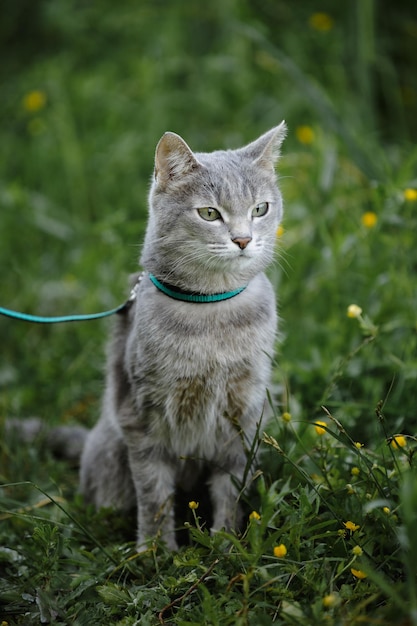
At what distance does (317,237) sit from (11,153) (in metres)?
2.56

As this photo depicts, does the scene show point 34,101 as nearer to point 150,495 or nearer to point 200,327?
point 200,327

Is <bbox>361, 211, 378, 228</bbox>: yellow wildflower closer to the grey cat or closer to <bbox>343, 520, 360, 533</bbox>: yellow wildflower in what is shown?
the grey cat

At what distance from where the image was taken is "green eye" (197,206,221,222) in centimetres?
207

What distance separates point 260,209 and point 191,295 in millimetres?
354

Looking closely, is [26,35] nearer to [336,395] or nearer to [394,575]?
[336,395]

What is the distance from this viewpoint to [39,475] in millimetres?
2637

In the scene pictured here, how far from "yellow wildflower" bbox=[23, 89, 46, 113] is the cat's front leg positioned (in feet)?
10.4

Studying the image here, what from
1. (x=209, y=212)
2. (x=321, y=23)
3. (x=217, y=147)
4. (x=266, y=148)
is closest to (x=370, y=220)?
(x=266, y=148)

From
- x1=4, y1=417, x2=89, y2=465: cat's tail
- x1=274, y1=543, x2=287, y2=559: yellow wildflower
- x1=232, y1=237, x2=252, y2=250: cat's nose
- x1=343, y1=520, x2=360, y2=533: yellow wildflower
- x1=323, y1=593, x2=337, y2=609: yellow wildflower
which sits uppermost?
x1=232, y1=237, x2=252, y2=250: cat's nose

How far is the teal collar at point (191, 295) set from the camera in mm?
2115

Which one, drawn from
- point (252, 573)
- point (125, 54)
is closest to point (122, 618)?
point (252, 573)

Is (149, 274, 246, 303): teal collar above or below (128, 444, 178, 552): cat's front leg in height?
above

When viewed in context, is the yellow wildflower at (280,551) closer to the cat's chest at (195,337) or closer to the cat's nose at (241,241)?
the cat's chest at (195,337)

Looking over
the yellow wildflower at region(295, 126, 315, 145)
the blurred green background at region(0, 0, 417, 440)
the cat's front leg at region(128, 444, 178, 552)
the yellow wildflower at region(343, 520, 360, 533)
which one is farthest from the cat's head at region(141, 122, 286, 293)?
the yellow wildflower at region(295, 126, 315, 145)
